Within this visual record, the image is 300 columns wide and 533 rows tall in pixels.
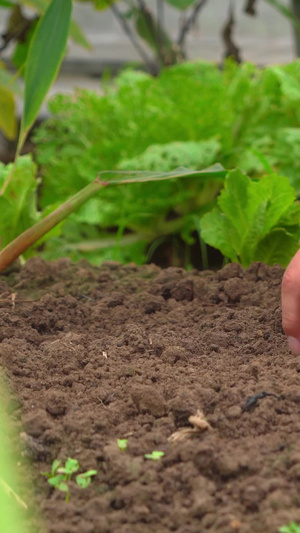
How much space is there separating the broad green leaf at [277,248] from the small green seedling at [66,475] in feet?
2.38

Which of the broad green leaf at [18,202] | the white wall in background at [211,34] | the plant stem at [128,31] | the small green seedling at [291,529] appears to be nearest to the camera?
the small green seedling at [291,529]

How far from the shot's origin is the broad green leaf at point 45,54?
1117mm

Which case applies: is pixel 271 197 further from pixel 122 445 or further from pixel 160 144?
pixel 160 144

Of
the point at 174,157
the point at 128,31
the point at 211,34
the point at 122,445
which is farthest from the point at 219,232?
the point at 211,34

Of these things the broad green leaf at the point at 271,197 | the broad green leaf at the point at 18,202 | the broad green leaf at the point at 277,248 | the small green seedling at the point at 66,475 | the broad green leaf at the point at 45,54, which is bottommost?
the broad green leaf at the point at 277,248

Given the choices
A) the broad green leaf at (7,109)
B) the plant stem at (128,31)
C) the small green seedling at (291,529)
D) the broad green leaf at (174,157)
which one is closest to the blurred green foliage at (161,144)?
the broad green leaf at (174,157)

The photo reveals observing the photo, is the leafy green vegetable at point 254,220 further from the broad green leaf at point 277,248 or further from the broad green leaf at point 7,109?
the broad green leaf at point 7,109

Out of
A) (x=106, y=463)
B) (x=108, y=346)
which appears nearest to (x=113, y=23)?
(x=108, y=346)

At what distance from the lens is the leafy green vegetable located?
126cm

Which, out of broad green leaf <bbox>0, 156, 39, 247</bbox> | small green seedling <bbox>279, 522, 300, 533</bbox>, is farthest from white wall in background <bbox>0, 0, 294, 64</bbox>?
small green seedling <bbox>279, 522, 300, 533</bbox>

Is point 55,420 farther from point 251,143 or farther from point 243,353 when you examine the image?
point 251,143

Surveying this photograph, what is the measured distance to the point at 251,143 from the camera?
214 centimetres

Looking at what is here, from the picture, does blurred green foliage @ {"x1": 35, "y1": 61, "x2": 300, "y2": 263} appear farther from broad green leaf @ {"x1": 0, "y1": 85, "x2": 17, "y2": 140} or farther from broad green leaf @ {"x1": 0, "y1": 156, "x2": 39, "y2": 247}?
broad green leaf @ {"x1": 0, "y1": 156, "x2": 39, "y2": 247}

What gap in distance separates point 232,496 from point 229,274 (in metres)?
0.63
